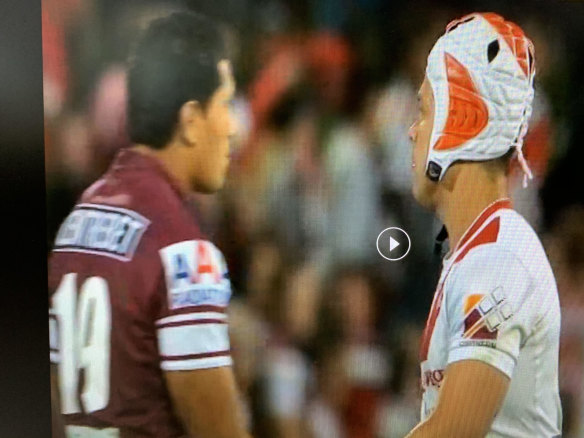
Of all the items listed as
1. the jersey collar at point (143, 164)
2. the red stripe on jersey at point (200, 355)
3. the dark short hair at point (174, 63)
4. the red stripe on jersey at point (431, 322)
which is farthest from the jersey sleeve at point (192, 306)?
the red stripe on jersey at point (431, 322)

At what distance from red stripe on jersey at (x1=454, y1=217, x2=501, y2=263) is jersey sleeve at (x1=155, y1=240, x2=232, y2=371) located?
16.9 inches

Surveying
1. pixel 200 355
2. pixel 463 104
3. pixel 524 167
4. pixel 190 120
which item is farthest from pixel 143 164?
pixel 524 167

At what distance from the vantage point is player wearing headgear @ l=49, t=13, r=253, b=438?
4.01ft

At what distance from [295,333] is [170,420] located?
27cm

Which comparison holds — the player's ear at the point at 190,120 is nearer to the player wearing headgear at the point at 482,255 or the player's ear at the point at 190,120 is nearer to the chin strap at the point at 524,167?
the player wearing headgear at the point at 482,255

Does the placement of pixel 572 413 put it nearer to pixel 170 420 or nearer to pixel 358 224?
pixel 358 224

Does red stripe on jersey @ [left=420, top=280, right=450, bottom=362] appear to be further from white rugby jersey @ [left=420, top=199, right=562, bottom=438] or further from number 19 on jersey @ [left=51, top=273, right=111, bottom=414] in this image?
number 19 on jersey @ [left=51, top=273, right=111, bottom=414]

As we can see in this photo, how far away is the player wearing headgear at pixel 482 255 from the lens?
4.06ft

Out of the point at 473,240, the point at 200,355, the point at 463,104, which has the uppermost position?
the point at 463,104

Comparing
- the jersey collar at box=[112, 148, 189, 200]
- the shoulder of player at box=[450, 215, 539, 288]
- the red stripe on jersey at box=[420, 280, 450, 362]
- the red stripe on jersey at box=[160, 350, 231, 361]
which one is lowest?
the red stripe on jersey at box=[160, 350, 231, 361]

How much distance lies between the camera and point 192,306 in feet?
4.03

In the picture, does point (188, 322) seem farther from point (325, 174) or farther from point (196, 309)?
point (325, 174)

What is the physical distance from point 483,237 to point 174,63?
2.09 feet
